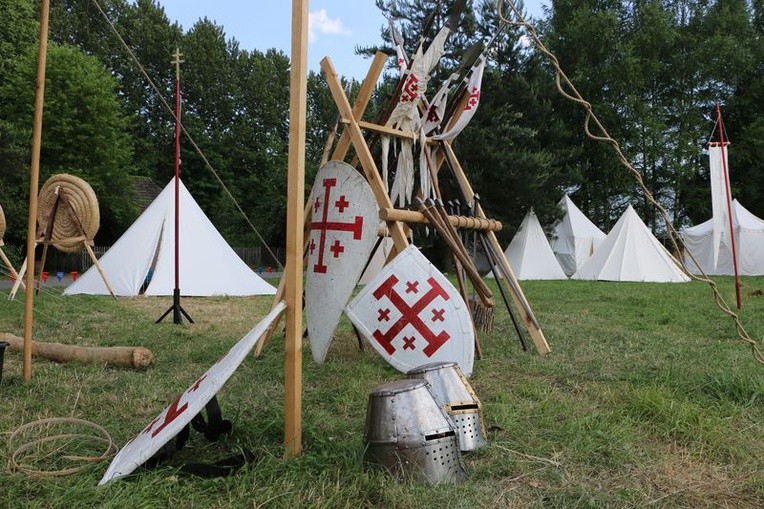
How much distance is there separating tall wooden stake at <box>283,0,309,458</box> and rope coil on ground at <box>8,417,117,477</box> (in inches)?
24.7

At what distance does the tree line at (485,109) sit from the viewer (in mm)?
16688

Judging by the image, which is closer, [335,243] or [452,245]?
[335,243]

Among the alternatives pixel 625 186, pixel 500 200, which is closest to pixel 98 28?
pixel 500 200

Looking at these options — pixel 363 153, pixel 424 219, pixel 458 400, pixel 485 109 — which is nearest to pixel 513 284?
pixel 424 219

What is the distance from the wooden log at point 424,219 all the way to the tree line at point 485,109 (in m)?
11.6

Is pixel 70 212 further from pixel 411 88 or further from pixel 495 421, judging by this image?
pixel 495 421

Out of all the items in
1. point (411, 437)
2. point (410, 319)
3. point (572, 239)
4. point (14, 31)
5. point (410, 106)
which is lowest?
point (411, 437)

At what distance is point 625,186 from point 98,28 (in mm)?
23662

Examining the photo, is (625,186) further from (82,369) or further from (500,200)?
(82,369)

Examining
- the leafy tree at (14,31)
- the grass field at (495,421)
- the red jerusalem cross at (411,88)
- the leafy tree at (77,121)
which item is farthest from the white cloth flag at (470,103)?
the leafy tree at (14,31)

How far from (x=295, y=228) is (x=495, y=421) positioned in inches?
45.9

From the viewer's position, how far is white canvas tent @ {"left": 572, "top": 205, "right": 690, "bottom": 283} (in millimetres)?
14022

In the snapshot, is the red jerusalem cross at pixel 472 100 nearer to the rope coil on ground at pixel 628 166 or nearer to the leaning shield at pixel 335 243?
the rope coil on ground at pixel 628 166

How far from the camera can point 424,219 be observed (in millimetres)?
3674
